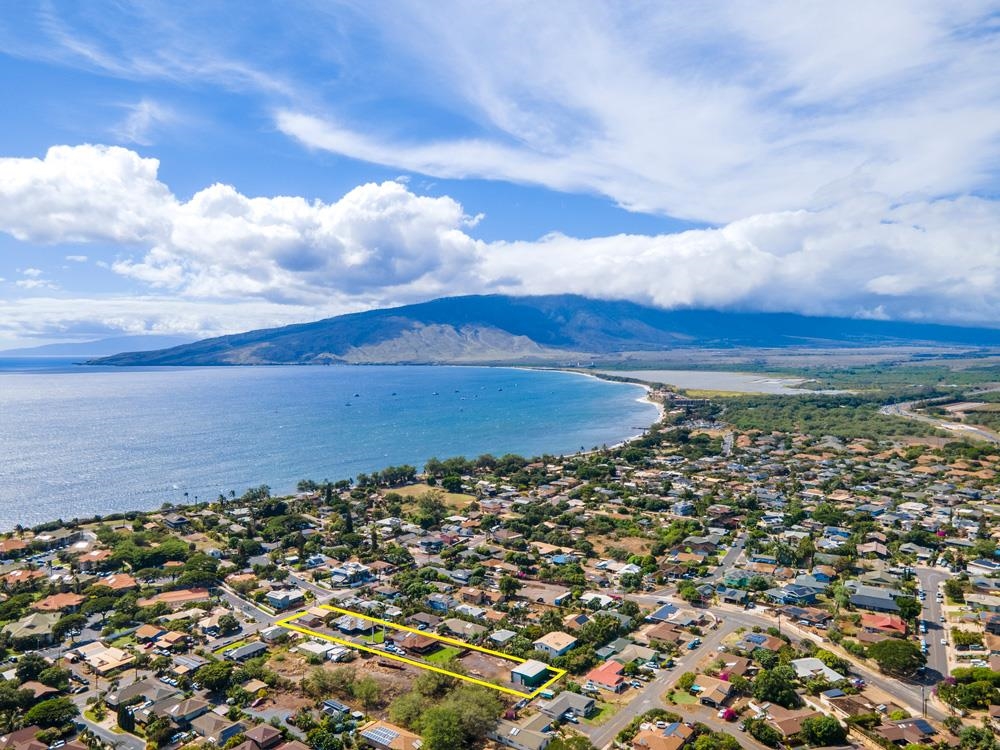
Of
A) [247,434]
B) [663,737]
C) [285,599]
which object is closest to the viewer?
[663,737]

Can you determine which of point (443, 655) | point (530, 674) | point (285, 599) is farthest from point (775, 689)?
point (285, 599)

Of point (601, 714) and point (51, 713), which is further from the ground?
point (51, 713)

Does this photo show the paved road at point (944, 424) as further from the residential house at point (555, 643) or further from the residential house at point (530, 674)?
the residential house at point (530, 674)

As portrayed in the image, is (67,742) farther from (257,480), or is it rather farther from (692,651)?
(257,480)

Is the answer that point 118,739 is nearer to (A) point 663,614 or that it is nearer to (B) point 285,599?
(B) point 285,599

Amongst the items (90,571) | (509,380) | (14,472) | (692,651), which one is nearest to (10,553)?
(90,571)
